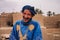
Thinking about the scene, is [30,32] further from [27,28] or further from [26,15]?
[26,15]

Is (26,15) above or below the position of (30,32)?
above

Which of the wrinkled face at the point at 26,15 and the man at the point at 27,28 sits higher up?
the wrinkled face at the point at 26,15

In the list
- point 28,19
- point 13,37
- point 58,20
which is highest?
point 28,19

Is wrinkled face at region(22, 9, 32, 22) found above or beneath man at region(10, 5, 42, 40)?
above

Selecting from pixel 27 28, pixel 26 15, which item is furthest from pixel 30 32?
pixel 26 15

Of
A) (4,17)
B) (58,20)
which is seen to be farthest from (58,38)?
(58,20)

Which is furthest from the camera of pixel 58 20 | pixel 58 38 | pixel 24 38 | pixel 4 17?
pixel 58 20

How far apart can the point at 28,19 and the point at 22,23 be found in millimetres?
72

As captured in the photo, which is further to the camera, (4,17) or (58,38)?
(4,17)

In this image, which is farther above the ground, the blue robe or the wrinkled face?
the wrinkled face

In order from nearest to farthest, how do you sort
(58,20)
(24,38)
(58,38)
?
(24,38) → (58,38) → (58,20)

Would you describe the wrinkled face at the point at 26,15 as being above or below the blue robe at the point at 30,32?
above

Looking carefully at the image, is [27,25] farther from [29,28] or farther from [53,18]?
[53,18]

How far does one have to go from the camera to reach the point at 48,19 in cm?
2114
